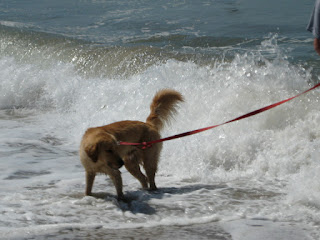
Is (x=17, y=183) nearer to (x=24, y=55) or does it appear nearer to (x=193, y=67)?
(x=193, y=67)

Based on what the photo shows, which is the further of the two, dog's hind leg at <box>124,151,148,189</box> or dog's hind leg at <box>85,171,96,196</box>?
dog's hind leg at <box>124,151,148,189</box>

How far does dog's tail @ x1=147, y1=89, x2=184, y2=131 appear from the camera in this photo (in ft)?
21.9

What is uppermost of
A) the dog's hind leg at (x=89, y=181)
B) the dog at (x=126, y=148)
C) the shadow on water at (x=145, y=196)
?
the dog at (x=126, y=148)

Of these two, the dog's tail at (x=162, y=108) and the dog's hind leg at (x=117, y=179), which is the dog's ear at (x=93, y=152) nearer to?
the dog's hind leg at (x=117, y=179)

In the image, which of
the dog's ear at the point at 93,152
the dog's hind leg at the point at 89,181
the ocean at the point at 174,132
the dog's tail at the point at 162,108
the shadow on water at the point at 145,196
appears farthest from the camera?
the dog's tail at the point at 162,108

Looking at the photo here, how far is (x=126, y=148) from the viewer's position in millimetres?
5965

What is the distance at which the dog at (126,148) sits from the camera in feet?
18.1

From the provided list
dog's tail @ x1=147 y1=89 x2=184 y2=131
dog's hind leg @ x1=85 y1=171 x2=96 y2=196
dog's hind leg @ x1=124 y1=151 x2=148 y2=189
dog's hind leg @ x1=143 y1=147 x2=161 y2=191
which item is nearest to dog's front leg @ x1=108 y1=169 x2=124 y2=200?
dog's hind leg @ x1=85 y1=171 x2=96 y2=196

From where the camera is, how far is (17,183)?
6.88 m

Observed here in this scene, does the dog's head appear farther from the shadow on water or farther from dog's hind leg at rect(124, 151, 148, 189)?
dog's hind leg at rect(124, 151, 148, 189)

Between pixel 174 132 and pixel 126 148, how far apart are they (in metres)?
3.25

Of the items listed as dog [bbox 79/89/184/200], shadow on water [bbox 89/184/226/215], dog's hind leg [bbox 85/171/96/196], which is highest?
dog [bbox 79/89/184/200]

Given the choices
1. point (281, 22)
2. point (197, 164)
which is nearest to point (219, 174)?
point (197, 164)

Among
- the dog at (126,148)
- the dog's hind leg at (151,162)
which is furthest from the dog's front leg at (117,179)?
the dog's hind leg at (151,162)
